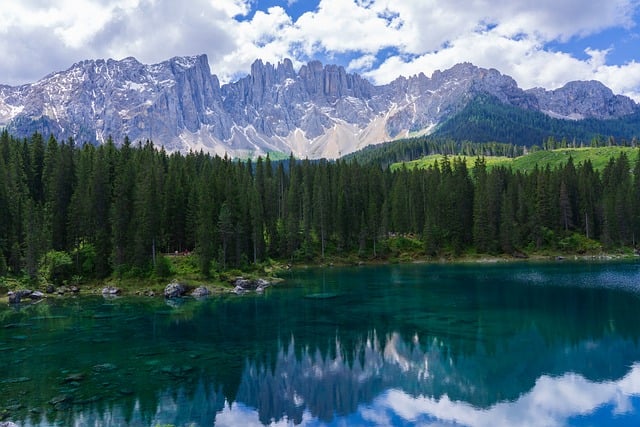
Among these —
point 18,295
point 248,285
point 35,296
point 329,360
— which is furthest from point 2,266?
point 329,360

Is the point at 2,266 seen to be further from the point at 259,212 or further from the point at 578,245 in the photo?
the point at 578,245

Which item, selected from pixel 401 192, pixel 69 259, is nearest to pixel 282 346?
pixel 69 259

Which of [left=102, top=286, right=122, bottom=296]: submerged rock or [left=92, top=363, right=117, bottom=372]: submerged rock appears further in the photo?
[left=102, top=286, right=122, bottom=296]: submerged rock

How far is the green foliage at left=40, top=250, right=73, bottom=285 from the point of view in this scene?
7838 cm

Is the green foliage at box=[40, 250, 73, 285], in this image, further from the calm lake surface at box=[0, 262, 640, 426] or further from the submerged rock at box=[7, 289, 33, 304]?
the calm lake surface at box=[0, 262, 640, 426]

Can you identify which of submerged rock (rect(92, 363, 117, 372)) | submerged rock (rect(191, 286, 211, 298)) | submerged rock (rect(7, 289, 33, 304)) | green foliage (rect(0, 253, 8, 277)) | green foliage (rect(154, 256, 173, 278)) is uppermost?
green foliage (rect(0, 253, 8, 277))

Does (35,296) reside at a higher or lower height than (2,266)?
lower

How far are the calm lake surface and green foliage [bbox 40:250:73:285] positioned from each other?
12.0m

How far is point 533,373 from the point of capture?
3550 cm

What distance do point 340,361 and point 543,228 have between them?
106m

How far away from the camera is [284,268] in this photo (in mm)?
108062

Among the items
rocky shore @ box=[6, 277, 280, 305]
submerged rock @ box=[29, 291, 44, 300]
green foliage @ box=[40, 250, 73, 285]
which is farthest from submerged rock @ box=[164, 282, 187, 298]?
green foliage @ box=[40, 250, 73, 285]

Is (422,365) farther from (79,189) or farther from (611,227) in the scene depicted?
(611,227)

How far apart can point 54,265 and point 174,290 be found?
21.6 m
